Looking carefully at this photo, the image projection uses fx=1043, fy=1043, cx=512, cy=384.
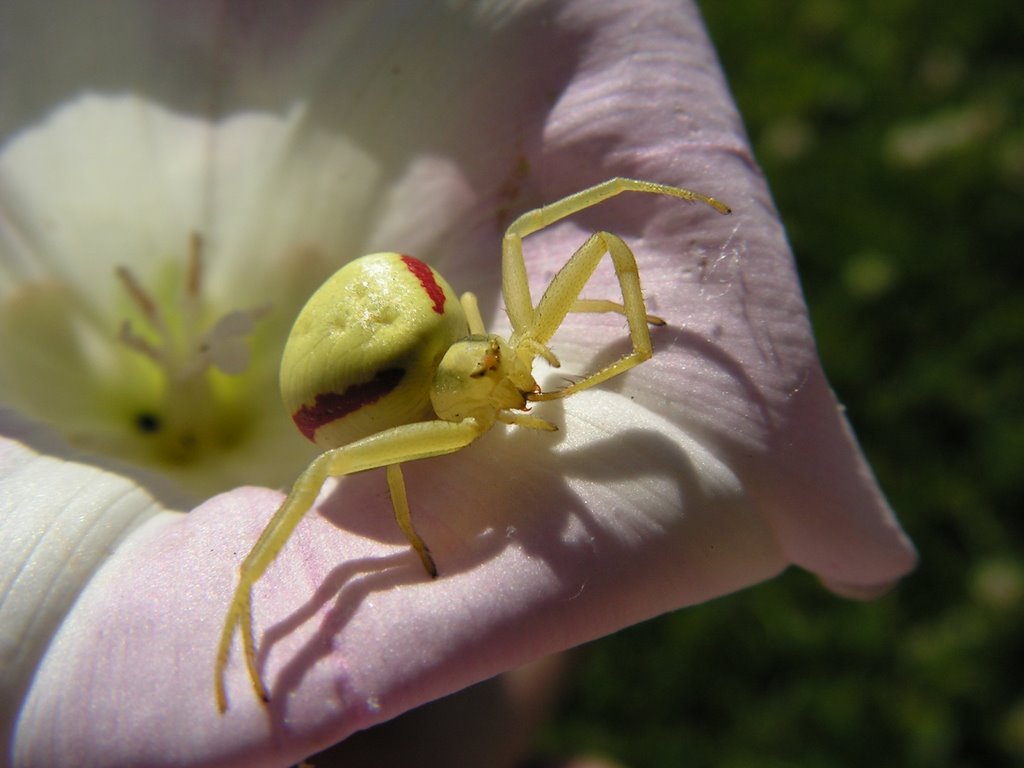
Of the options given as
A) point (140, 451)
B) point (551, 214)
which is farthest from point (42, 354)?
point (551, 214)

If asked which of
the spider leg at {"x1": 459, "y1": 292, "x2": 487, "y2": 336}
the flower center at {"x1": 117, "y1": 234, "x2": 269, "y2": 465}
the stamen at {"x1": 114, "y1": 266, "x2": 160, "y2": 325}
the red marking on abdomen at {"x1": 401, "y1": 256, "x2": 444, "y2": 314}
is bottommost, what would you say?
the flower center at {"x1": 117, "y1": 234, "x2": 269, "y2": 465}

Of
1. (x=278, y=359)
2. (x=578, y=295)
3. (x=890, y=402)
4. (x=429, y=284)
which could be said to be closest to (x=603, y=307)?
(x=578, y=295)

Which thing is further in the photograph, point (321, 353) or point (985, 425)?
Result: point (985, 425)

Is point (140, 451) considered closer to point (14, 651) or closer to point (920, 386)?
point (14, 651)

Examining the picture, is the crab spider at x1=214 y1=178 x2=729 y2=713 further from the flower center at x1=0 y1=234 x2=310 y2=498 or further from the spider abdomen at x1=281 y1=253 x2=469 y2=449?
the flower center at x1=0 y1=234 x2=310 y2=498

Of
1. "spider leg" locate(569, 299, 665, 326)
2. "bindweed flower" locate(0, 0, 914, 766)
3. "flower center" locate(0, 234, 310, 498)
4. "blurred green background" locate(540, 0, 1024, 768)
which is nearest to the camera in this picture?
"bindweed flower" locate(0, 0, 914, 766)

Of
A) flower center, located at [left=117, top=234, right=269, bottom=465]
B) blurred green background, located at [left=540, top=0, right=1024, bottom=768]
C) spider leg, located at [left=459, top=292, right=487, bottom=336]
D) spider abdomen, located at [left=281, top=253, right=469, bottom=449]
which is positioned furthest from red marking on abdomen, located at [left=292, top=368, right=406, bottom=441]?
blurred green background, located at [left=540, top=0, right=1024, bottom=768]

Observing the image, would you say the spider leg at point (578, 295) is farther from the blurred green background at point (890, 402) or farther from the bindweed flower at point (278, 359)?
the blurred green background at point (890, 402)

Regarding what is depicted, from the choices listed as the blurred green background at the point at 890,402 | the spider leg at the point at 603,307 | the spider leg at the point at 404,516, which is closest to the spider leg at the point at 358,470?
the spider leg at the point at 404,516
